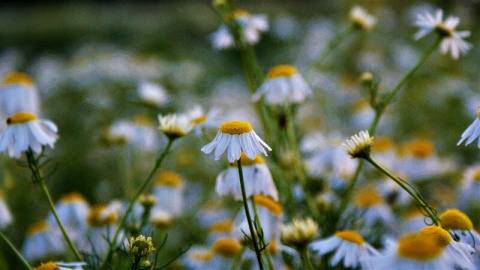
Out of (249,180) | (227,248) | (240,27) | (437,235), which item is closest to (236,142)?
(249,180)

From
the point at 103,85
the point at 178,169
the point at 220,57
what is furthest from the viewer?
the point at 220,57

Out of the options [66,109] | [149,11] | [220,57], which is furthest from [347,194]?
[149,11]

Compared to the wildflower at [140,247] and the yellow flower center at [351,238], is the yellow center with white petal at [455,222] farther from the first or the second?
the wildflower at [140,247]

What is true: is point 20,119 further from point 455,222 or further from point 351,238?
point 455,222

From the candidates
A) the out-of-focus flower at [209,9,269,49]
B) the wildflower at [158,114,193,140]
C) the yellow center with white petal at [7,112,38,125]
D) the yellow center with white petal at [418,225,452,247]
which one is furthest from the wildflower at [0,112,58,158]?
the yellow center with white petal at [418,225,452,247]

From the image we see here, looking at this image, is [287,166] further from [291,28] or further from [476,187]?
[291,28]

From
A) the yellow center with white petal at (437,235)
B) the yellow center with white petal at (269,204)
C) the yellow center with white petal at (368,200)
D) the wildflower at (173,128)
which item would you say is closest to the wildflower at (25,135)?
the wildflower at (173,128)

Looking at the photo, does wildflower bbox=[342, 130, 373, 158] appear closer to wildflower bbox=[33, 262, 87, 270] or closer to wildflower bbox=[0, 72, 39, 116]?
wildflower bbox=[33, 262, 87, 270]
